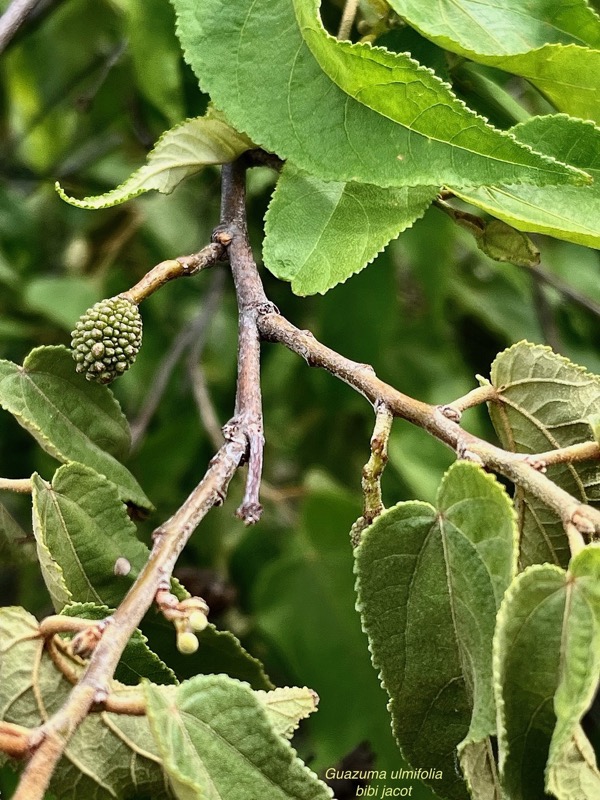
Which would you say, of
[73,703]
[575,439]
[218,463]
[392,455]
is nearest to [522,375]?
[575,439]

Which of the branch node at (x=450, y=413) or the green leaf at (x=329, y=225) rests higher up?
the green leaf at (x=329, y=225)

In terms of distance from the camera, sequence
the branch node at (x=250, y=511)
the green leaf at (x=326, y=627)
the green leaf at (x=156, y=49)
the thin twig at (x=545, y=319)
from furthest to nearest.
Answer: the thin twig at (x=545, y=319) → the green leaf at (x=326, y=627) → the green leaf at (x=156, y=49) → the branch node at (x=250, y=511)

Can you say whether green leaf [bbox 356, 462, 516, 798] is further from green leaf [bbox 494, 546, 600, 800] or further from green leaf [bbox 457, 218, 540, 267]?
green leaf [bbox 457, 218, 540, 267]

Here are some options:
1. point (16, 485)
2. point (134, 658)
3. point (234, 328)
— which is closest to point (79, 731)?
point (134, 658)

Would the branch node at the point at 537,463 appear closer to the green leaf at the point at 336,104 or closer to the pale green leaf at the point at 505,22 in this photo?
the green leaf at the point at 336,104

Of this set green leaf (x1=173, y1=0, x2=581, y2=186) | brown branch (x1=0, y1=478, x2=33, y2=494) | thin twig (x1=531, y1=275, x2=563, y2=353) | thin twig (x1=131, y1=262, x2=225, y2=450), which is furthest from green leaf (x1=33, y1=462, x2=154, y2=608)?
thin twig (x1=531, y1=275, x2=563, y2=353)

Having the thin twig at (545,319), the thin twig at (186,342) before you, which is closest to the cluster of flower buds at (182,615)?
the thin twig at (186,342)

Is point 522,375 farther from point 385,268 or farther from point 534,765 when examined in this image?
point 385,268

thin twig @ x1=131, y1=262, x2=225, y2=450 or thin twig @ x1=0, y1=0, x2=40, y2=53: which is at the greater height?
thin twig @ x1=0, y1=0, x2=40, y2=53
